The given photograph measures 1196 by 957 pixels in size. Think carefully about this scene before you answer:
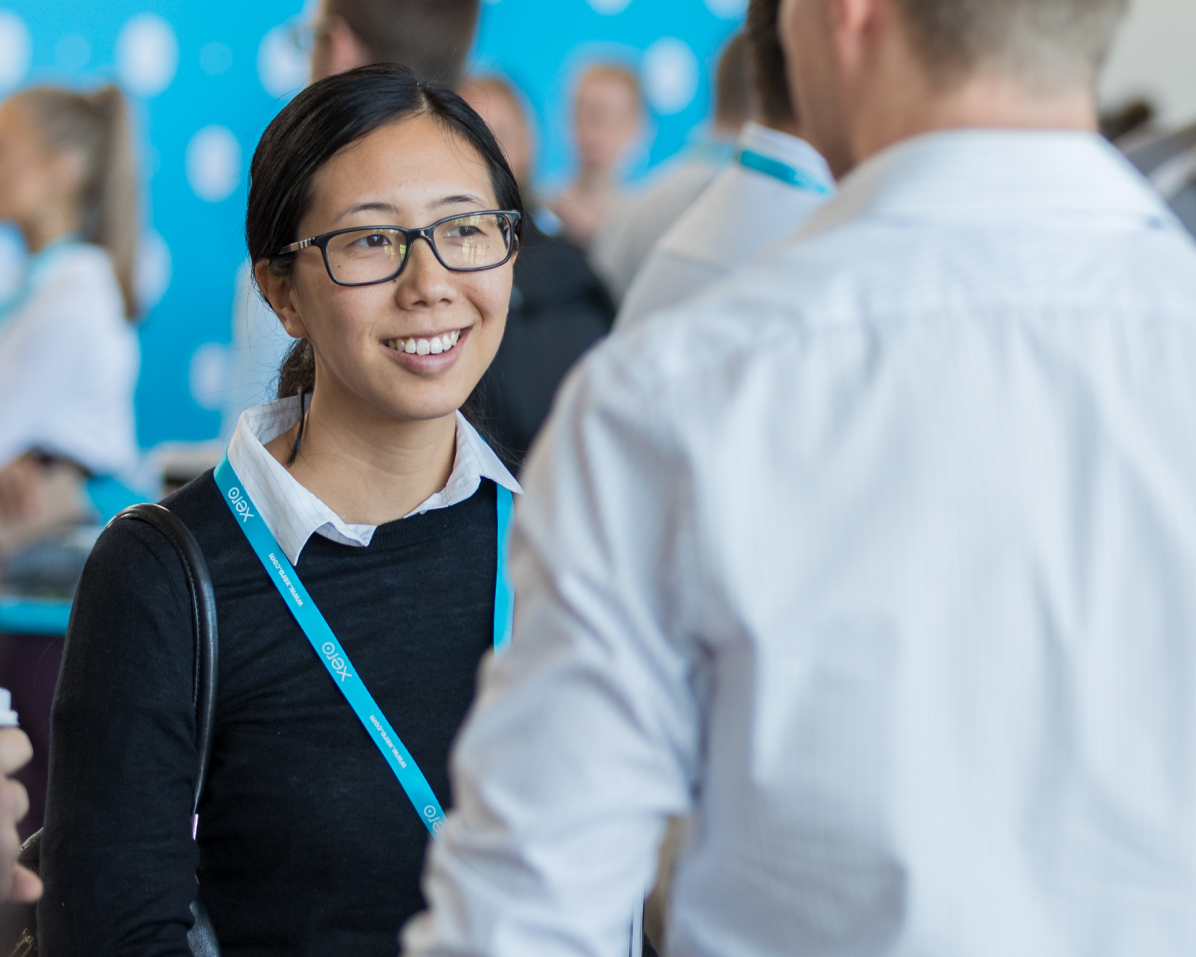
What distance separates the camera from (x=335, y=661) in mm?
1284

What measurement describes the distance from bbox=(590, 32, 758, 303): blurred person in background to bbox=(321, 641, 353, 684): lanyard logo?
169 centimetres

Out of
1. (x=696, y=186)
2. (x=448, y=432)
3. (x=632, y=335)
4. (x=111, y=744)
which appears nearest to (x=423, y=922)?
(x=632, y=335)

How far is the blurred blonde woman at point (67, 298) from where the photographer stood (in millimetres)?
3080

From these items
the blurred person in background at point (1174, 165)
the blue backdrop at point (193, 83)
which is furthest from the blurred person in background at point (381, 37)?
the blue backdrop at point (193, 83)

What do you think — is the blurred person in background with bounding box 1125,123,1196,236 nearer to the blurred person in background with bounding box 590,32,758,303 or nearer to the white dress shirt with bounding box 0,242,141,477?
the blurred person in background with bounding box 590,32,758,303

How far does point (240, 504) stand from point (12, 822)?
36cm

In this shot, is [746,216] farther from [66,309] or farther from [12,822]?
[66,309]

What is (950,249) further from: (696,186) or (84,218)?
(84,218)

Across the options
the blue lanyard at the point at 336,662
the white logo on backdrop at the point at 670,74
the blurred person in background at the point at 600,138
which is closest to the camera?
the blue lanyard at the point at 336,662

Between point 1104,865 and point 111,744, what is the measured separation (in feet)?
2.82

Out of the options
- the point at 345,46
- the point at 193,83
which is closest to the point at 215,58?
the point at 193,83

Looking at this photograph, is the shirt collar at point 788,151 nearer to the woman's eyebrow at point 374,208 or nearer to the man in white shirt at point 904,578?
the woman's eyebrow at point 374,208

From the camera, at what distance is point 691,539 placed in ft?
2.37

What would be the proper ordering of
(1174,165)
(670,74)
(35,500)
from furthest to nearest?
1. (670,74)
2. (35,500)
3. (1174,165)
